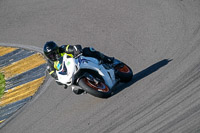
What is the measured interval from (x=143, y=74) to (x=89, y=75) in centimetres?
160

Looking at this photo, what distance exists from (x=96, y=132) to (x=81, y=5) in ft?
24.9

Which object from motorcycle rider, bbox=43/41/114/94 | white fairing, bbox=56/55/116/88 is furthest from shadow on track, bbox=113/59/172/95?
motorcycle rider, bbox=43/41/114/94

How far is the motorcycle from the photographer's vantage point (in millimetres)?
8367

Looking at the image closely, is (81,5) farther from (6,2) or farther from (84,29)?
(6,2)

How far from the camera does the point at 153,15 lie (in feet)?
38.9

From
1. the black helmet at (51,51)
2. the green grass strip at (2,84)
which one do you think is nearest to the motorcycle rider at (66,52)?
the black helmet at (51,51)

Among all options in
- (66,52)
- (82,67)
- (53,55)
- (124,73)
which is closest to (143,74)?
(124,73)

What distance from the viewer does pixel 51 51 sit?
8828 mm

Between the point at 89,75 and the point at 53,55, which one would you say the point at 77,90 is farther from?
the point at 53,55

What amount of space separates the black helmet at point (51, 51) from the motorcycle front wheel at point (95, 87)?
3.53ft

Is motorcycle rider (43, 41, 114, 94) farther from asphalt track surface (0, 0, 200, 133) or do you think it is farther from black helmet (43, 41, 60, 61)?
asphalt track surface (0, 0, 200, 133)

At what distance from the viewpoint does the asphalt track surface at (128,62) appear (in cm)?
778

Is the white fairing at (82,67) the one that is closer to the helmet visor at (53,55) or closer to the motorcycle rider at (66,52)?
the motorcycle rider at (66,52)

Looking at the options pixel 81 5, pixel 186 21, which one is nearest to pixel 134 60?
pixel 186 21
